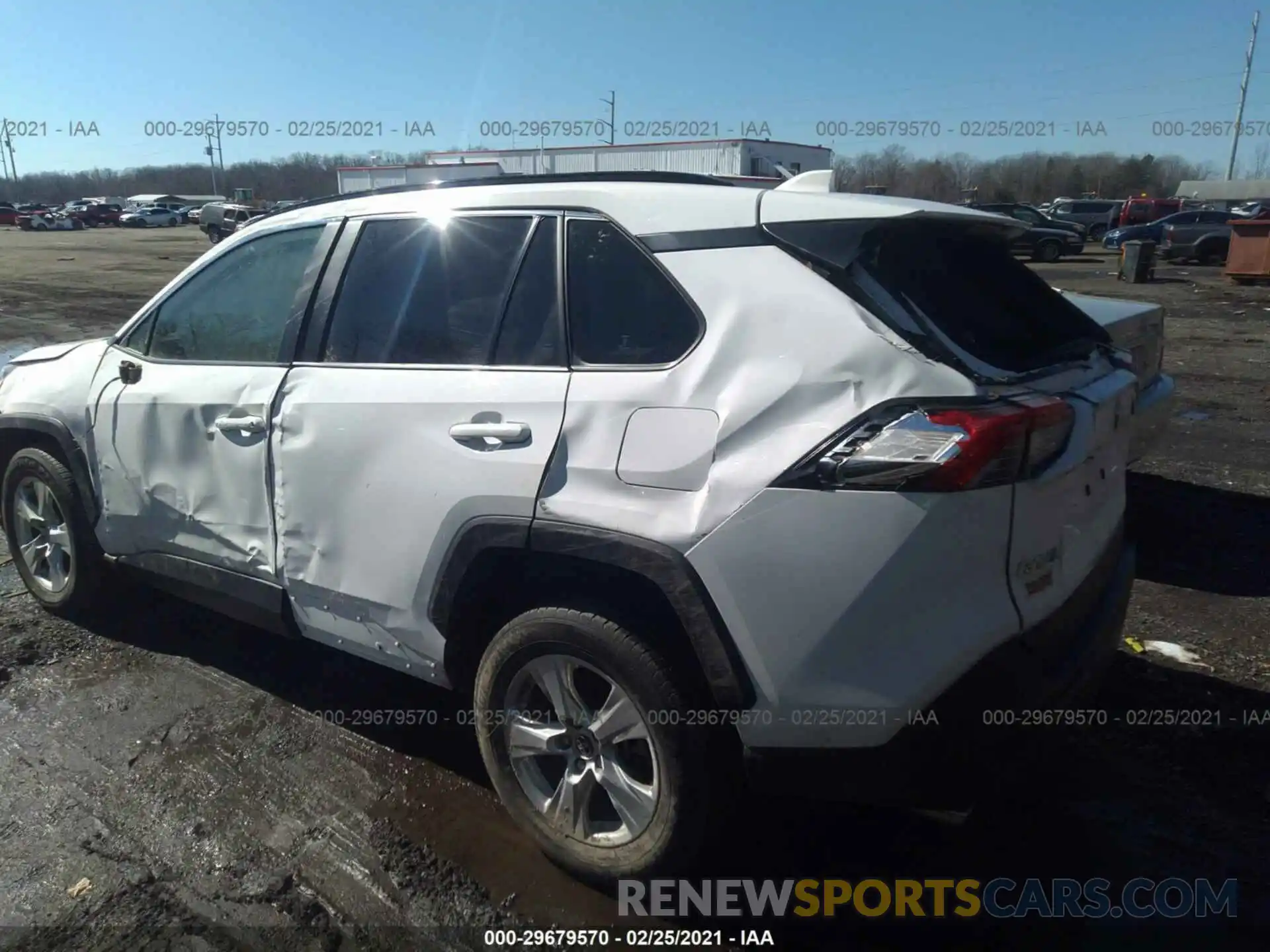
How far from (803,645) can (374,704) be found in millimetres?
2171

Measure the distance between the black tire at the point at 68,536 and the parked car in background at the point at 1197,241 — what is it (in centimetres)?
2913

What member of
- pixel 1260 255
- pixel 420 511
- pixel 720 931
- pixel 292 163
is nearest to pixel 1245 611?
pixel 720 931

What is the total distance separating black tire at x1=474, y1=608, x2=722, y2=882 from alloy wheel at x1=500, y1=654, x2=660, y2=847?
0.02 m

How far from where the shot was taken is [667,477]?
7.57 feet

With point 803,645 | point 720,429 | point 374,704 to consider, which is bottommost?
point 374,704

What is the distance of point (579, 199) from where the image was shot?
2.75 metres

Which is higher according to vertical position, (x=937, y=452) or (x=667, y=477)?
(x=937, y=452)

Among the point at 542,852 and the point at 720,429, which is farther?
the point at 542,852

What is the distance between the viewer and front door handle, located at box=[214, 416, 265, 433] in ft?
10.6

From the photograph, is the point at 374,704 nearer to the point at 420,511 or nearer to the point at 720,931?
the point at 420,511

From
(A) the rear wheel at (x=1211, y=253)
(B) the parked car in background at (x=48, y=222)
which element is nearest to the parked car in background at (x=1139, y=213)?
(A) the rear wheel at (x=1211, y=253)

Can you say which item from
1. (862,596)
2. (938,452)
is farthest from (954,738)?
(938,452)

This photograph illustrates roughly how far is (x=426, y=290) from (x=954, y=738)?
204 cm

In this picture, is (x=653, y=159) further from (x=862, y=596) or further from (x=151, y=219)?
(x=151, y=219)
